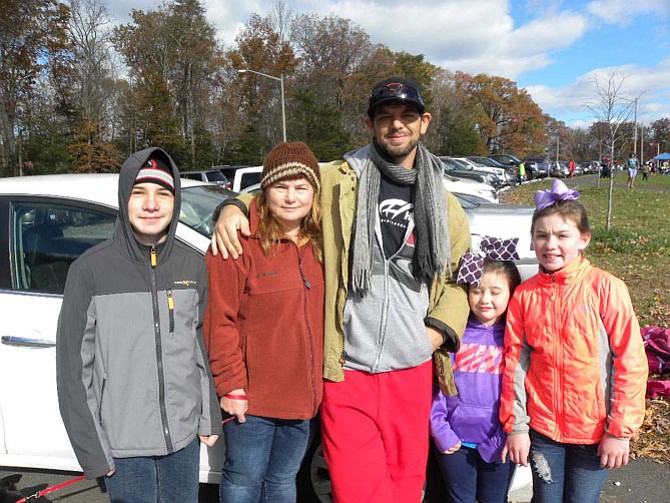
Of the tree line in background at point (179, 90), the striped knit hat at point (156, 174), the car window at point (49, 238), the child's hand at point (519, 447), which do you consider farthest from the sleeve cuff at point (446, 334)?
the tree line in background at point (179, 90)

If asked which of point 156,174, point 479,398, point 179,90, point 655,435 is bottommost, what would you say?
point 655,435

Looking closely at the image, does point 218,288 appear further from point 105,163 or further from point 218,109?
point 218,109

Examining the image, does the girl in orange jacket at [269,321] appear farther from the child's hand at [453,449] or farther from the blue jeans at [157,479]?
the child's hand at [453,449]

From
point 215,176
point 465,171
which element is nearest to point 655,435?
point 215,176

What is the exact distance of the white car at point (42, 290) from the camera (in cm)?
263

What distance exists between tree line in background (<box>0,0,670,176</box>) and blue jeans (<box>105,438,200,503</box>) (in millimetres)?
26493

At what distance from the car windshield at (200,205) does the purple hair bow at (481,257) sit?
1345 mm

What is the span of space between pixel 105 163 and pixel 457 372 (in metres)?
30.1

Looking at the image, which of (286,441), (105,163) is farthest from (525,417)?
(105,163)

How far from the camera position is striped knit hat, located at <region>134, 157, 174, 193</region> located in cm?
208

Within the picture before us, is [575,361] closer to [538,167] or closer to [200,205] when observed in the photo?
[200,205]

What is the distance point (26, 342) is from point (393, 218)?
74.7 inches

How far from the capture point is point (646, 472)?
3414 mm

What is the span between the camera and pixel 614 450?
208cm
